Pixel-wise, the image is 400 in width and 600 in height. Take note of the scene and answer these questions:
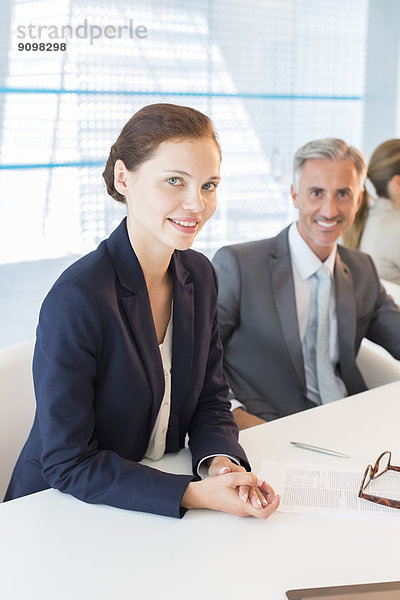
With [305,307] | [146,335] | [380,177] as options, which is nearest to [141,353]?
[146,335]

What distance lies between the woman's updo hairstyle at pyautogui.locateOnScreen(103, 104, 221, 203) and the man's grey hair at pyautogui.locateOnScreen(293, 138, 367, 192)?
3.34ft

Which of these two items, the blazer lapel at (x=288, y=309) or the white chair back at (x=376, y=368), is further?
the white chair back at (x=376, y=368)

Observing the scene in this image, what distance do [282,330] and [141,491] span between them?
1.14m

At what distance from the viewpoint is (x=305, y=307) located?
2467 mm

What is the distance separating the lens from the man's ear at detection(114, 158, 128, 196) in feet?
5.13

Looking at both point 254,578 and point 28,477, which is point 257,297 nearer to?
point 28,477

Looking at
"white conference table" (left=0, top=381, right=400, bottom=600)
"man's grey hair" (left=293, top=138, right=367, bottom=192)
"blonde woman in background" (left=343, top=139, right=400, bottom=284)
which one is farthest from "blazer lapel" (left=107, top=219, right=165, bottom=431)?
"blonde woman in background" (left=343, top=139, right=400, bottom=284)

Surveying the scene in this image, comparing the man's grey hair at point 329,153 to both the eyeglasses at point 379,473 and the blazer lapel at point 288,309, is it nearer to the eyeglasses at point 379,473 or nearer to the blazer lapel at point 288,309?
the blazer lapel at point 288,309

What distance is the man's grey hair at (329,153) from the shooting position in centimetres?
248

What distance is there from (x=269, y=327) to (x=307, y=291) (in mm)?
196

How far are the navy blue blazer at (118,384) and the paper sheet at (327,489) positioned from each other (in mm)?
109

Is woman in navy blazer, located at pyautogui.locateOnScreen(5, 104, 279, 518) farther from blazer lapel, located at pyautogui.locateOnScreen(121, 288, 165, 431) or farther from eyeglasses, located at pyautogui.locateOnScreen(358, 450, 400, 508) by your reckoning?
eyeglasses, located at pyautogui.locateOnScreen(358, 450, 400, 508)

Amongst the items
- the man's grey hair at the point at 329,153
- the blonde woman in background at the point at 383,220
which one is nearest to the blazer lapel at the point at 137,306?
the man's grey hair at the point at 329,153

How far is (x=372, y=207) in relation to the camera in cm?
388
